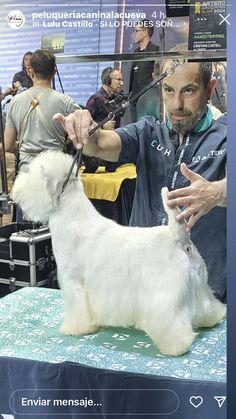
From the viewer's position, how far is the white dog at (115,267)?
1147 mm

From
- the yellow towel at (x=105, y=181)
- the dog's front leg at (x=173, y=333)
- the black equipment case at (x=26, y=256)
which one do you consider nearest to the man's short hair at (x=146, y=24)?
the yellow towel at (x=105, y=181)

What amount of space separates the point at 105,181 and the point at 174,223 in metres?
0.20

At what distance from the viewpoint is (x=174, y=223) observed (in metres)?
1.12

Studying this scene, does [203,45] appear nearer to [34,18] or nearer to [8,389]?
[34,18]

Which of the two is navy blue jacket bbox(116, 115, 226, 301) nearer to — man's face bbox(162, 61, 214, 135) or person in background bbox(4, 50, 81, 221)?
man's face bbox(162, 61, 214, 135)

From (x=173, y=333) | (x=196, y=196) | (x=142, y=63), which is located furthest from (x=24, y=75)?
(x=173, y=333)

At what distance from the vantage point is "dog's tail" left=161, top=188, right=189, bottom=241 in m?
1.11

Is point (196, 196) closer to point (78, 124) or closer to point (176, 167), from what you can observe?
point (176, 167)

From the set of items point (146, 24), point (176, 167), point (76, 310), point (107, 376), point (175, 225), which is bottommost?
point (107, 376)

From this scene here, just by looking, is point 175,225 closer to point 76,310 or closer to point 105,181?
point 105,181

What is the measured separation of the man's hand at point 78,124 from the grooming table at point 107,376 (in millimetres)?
512

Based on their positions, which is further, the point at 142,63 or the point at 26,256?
the point at 26,256

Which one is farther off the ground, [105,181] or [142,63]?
[142,63]

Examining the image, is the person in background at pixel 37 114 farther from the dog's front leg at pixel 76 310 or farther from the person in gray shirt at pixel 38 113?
the dog's front leg at pixel 76 310
